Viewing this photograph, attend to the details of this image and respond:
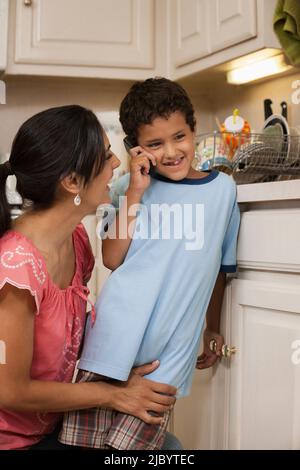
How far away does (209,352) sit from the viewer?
1.20 m

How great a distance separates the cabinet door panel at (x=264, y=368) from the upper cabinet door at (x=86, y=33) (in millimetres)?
1156

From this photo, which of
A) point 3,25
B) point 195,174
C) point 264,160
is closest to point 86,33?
point 3,25

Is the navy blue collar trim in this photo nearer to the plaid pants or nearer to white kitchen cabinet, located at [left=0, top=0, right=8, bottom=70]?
the plaid pants

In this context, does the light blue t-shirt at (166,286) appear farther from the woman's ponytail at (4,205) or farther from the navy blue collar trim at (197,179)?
the woman's ponytail at (4,205)

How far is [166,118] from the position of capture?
1100 millimetres

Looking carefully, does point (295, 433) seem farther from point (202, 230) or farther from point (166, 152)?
point (166, 152)

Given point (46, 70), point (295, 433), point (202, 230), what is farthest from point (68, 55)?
point (295, 433)

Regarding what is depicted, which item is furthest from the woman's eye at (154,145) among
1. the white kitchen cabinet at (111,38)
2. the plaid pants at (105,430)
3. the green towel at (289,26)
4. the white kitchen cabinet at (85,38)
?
the white kitchen cabinet at (85,38)

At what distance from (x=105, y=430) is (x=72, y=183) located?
1.38 feet

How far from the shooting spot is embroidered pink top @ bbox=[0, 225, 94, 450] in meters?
0.92

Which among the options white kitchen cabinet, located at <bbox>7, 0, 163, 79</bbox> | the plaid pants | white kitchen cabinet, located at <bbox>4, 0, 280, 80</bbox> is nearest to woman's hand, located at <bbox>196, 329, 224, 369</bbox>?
the plaid pants

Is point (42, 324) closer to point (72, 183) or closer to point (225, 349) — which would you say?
point (72, 183)

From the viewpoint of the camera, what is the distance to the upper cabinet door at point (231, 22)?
164 cm

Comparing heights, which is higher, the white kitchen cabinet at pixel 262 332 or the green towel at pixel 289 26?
the green towel at pixel 289 26
